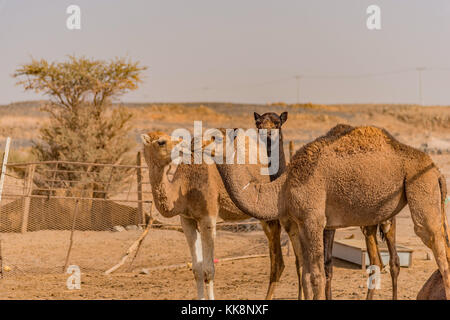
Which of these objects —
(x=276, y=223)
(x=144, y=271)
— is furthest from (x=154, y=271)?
(x=276, y=223)

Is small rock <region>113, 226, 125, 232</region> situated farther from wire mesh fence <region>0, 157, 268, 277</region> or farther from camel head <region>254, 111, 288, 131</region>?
camel head <region>254, 111, 288, 131</region>

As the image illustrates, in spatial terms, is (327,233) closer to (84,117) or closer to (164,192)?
(164,192)

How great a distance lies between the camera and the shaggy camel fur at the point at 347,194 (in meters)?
5.77

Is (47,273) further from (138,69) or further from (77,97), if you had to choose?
(138,69)

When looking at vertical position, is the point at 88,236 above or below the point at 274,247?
below

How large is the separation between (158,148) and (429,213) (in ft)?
8.80

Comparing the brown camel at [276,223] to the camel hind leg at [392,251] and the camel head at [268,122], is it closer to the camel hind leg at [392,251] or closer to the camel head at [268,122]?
the camel head at [268,122]

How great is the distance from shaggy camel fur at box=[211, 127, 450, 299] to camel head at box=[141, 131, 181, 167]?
78 cm

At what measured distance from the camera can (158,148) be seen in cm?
642

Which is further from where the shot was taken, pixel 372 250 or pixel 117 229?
pixel 117 229

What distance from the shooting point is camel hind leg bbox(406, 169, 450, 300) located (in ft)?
18.9

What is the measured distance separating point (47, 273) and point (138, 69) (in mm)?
11923

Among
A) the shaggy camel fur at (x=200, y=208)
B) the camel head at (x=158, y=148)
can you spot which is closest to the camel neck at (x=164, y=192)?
the shaggy camel fur at (x=200, y=208)

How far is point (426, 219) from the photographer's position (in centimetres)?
577
